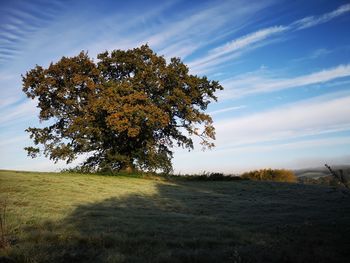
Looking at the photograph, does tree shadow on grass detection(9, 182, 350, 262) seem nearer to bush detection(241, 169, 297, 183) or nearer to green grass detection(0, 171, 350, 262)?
green grass detection(0, 171, 350, 262)

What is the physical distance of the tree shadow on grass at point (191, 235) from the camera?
830 cm

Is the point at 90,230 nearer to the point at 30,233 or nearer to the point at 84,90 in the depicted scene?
the point at 30,233

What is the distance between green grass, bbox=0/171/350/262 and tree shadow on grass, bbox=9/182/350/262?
0.9 inches

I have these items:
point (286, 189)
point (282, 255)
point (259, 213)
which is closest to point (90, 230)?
point (282, 255)

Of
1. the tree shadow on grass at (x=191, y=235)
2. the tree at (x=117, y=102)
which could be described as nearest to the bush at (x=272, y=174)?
the tree at (x=117, y=102)

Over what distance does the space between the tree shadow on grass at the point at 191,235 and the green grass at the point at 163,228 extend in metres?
0.02

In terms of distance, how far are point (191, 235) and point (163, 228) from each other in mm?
1212

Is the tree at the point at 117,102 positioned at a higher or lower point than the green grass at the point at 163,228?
higher

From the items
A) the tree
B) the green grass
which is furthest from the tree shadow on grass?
the tree

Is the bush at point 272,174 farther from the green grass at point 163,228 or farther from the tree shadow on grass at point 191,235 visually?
the tree shadow on grass at point 191,235

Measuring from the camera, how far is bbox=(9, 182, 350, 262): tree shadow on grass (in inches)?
327

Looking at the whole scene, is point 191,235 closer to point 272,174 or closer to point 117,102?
point 117,102

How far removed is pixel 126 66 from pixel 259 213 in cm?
2386

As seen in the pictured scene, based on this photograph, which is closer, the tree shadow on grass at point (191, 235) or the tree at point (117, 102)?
the tree shadow on grass at point (191, 235)
